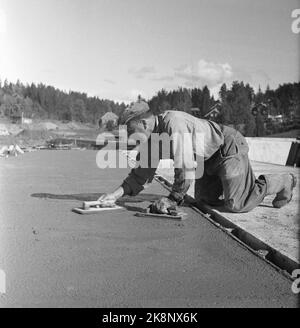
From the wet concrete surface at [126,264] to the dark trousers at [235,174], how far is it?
0.57 meters

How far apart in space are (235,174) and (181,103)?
248ft

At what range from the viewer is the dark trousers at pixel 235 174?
6141mm

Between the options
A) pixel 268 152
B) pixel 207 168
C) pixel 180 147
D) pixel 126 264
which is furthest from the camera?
pixel 268 152

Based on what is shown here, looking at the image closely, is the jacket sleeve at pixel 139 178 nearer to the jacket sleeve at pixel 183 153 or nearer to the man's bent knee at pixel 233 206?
the jacket sleeve at pixel 183 153

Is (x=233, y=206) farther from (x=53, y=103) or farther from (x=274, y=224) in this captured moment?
(x=53, y=103)

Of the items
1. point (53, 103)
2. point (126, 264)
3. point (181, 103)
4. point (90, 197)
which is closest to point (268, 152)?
point (90, 197)

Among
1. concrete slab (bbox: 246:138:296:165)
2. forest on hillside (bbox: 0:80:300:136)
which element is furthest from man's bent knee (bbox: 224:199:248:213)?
forest on hillside (bbox: 0:80:300:136)

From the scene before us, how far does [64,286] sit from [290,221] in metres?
3.53

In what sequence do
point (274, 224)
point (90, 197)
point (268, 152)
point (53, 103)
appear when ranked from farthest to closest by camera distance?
point (53, 103)
point (268, 152)
point (90, 197)
point (274, 224)

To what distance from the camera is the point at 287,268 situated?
3.91 meters

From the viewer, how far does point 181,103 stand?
80688 mm

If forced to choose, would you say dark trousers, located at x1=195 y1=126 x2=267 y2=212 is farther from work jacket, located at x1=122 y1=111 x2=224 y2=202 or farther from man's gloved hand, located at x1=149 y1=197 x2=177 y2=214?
man's gloved hand, located at x1=149 y1=197 x2=177 y2=214

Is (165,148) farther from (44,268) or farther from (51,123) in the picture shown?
(51,123)

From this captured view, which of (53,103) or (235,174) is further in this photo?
(53,103)
